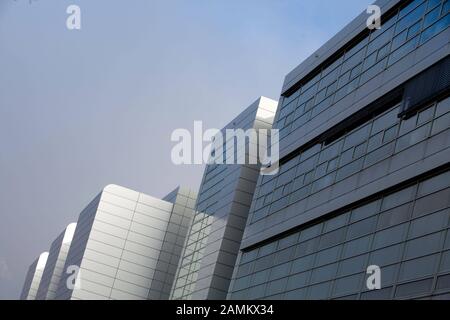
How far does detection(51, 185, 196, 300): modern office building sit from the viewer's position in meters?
73.4

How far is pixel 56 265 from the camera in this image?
112m

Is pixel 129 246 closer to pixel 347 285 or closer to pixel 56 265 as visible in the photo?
pixel 56 265

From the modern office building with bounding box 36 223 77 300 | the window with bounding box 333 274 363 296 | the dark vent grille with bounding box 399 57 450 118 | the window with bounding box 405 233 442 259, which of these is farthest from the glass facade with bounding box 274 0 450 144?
the modern office building with bounding box 36 223 77 300

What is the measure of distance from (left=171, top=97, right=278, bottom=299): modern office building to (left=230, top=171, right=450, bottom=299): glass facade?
9.30m

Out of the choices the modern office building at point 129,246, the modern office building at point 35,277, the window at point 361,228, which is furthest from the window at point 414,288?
the modern office building at point 35,277

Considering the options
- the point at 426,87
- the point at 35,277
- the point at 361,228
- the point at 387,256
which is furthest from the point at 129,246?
the point at 35,277

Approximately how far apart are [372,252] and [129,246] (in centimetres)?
4994

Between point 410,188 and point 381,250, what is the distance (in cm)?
269

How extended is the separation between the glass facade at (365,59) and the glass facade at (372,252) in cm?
Result: 744

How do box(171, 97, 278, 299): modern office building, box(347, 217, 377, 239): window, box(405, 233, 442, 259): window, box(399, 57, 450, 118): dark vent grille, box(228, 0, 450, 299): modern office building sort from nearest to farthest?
box(405, 233, 442, 259): window
box(228, 0, 450, 299): modern office building
box(399, 57, 450, 118): dark vent grille
box(347, 217, 377, 239): window
box(171, 97, 278, 299): modern office building

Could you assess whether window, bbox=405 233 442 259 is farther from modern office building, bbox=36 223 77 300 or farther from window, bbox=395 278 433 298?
modern office building, bbox=36 223 77 300

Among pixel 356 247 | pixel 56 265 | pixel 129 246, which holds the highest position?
pixel 56 265

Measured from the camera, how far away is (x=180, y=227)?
77812mm

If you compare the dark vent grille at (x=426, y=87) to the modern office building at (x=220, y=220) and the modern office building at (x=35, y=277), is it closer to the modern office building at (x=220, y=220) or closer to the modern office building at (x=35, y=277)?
the modern office building at (x=220, y=220)
